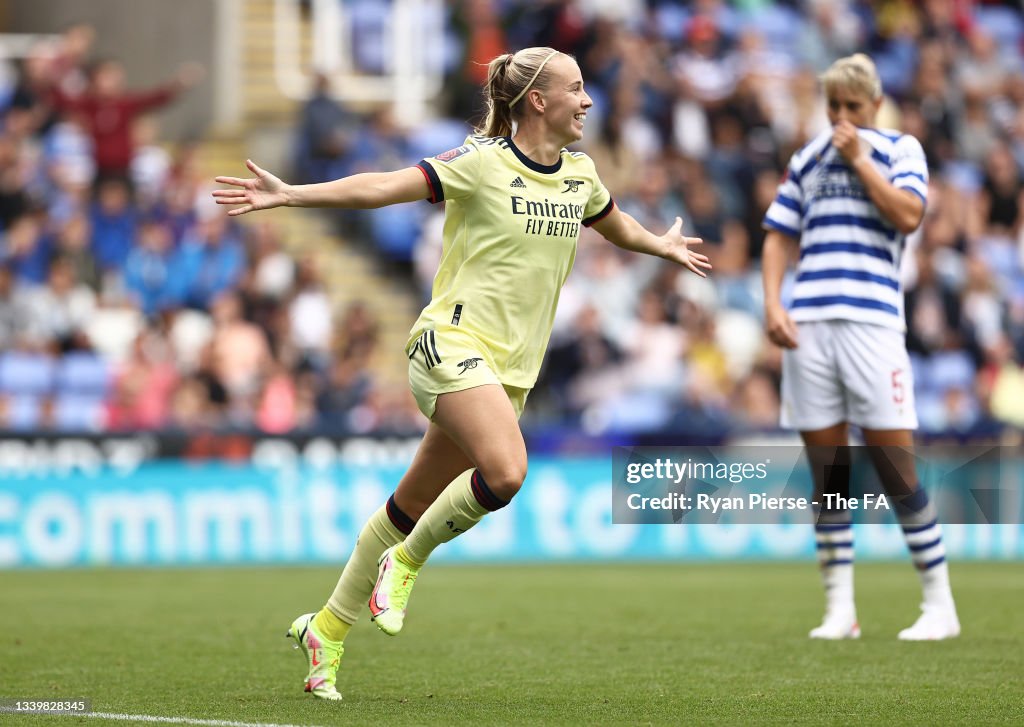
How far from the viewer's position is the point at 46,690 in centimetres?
624

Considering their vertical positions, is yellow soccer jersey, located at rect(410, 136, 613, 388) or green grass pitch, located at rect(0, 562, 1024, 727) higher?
yellow soccer jersey, located at rect(410, 136, 613, 388)

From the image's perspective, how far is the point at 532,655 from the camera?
746 cm

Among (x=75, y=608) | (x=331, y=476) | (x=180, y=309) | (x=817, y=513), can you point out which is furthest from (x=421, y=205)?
(x=817, y=513)

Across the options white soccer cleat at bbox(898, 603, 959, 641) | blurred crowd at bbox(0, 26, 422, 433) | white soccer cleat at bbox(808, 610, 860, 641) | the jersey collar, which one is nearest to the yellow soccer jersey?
the jersey collar

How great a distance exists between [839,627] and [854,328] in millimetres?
1389

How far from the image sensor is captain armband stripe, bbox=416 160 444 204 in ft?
19.6

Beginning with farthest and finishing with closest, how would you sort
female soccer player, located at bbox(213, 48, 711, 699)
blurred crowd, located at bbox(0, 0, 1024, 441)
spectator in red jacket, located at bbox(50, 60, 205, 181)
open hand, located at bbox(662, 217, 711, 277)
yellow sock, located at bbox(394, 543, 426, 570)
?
spectator in red jacket, located at bbox(50, 60, 205, 181), blurred crowd, located at bbox(0, 0, 1024, 441), open hand, located at bbox(662, 217, 711, 277), yellow sock, located at bbox(394, 543, 426, 570), female soccer player, located at bbox(213, 48, 711, 699)

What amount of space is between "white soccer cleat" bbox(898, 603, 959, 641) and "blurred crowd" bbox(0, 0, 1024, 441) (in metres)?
6.27

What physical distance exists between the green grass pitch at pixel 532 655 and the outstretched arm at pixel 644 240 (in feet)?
5.31

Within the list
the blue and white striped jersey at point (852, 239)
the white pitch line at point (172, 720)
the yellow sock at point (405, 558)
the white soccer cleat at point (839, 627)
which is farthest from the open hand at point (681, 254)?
the white pitch line at point (172, 720)

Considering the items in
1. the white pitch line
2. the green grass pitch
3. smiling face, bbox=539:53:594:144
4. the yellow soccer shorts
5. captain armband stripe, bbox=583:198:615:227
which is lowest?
the green grass pitch

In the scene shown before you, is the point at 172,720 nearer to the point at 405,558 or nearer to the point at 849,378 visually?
the point at 405,558

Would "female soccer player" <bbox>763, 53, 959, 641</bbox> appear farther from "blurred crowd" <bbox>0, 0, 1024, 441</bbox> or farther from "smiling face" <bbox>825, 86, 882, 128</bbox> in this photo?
"blurred crowd" <bbox>0, 0, 1024, 441</bbox>

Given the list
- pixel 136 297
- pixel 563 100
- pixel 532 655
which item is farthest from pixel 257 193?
pixel 136 297
